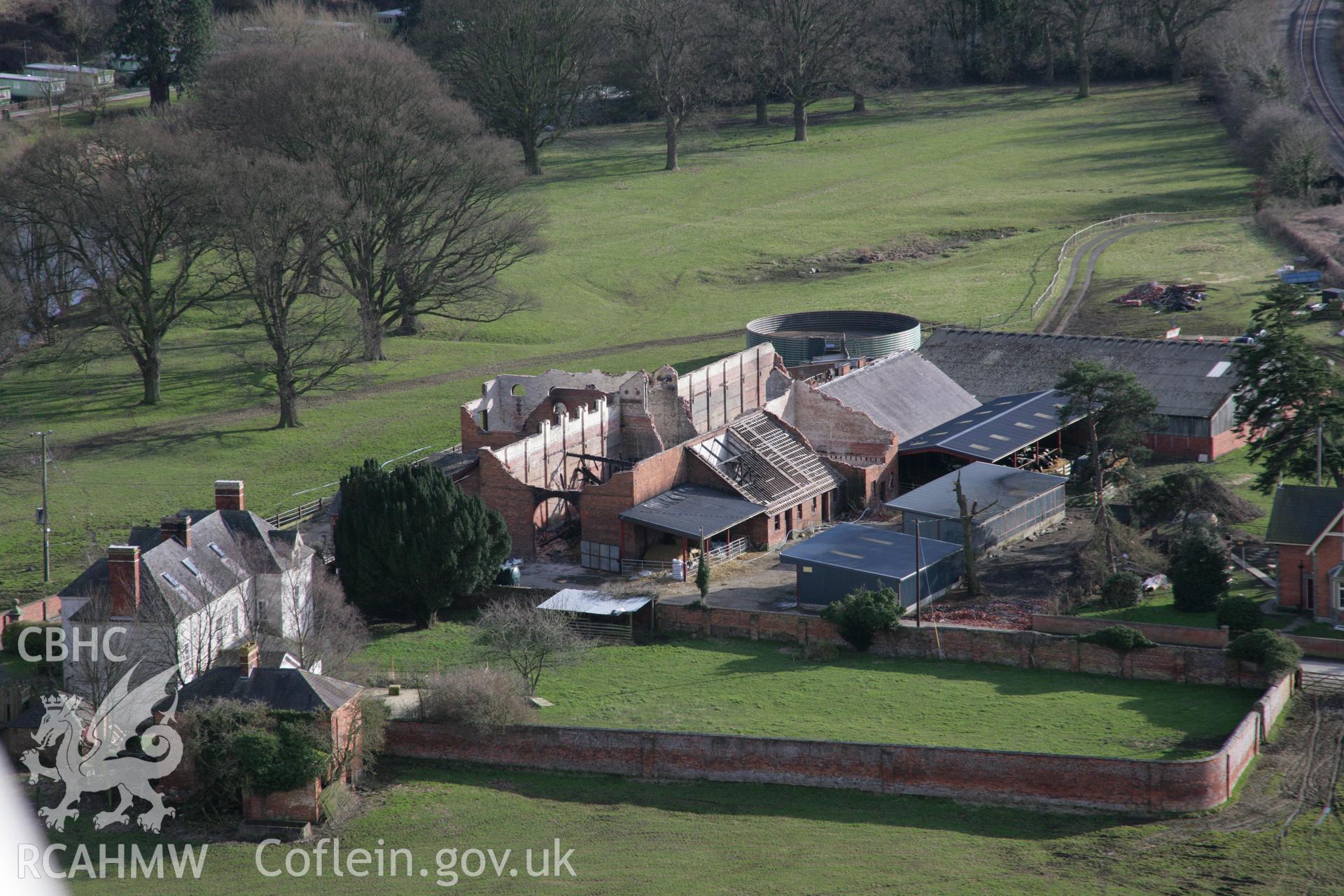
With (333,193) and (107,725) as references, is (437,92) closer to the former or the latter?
(333,193)

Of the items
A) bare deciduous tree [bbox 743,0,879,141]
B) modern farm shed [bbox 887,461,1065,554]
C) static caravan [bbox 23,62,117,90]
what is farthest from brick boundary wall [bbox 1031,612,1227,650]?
static caravan [bbox 23,62,117,90]

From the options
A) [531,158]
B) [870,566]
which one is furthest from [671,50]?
[870,566]

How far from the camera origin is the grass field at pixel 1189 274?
296ft

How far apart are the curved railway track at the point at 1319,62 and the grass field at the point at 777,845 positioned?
9586cm

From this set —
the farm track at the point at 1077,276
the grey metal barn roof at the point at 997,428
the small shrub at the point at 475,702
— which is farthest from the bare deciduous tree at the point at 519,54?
the small shrub at the point at 475,702

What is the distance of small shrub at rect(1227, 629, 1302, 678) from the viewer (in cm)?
4491

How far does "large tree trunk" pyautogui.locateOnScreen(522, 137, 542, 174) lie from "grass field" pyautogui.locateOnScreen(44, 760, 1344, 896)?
85.9m

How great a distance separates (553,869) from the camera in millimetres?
36844

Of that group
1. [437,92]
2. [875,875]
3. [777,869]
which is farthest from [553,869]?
[437,92]

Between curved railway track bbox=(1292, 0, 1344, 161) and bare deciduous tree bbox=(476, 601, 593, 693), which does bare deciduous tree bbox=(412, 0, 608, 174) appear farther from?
bare deciduous tree bbox=(476, 601, 593, 693)

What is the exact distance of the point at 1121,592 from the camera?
52688 mm

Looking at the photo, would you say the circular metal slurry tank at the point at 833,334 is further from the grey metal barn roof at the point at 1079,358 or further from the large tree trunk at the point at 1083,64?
the large tree trunk at the point at 1083,64

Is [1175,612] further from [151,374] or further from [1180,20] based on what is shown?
[1180,20]

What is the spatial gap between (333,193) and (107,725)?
41447mm
